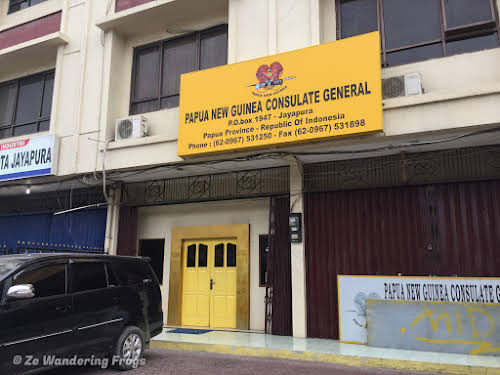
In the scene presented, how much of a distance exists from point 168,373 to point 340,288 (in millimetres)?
3926

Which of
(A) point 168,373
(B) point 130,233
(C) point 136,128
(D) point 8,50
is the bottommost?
(A) point 168,373

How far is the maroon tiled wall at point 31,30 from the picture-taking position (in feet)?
40.8

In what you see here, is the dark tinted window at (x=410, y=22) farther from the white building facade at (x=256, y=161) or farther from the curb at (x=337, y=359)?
the curb at (x=337, y=359)

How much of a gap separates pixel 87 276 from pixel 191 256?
16.8 feet

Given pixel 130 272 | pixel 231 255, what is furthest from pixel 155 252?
pixel 130 272

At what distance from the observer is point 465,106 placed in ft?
23.5

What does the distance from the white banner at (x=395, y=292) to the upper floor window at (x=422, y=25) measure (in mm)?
4377

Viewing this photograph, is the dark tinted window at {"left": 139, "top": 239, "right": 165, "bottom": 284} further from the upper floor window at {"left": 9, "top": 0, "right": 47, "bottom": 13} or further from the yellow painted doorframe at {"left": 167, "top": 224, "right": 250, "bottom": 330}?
the upper floor window at {"left": 9, "top": 0, "right": 47, "bottom": 13}

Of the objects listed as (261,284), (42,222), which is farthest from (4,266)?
(42,222)

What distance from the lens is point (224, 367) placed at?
22.2 feet

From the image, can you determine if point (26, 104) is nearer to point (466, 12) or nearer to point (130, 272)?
point (130, 272)

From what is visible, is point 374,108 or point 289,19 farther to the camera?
point 289,19

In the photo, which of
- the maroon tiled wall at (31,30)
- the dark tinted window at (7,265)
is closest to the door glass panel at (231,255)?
the dark tinted window at (7,265)

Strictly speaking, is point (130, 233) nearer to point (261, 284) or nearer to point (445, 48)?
point (261, 284)
